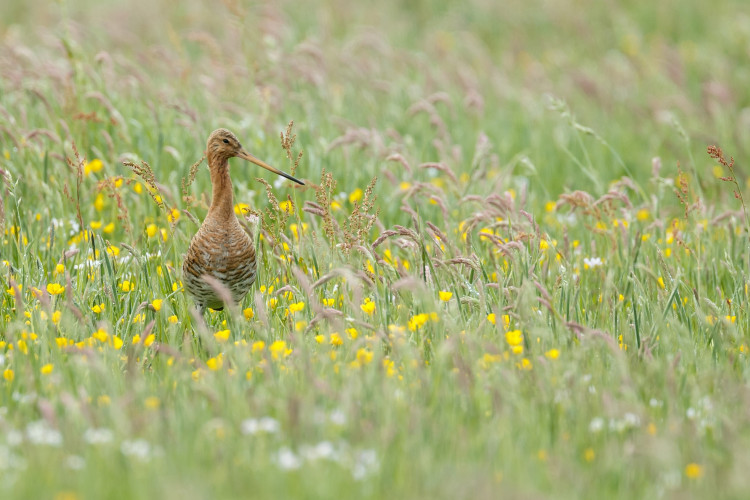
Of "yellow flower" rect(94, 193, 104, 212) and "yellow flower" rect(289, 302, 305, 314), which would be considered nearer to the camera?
"yellow flower" rect(289, 302, 305, 314)

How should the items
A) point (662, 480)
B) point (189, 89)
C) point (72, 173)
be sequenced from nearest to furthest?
point (662, 480), point (72, 173), point (189, 89)

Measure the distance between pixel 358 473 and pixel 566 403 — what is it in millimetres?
942

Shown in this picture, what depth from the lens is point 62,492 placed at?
294cm

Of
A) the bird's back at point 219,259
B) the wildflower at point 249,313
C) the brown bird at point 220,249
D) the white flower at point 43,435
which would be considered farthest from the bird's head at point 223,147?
the white flower at point 43,435

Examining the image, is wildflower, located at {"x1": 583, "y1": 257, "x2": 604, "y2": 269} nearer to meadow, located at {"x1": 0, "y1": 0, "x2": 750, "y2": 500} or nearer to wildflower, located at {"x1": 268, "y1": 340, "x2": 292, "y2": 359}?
meadow, located at {"x1": 0, "y1": 0, "x2": 750, "y2": 500}

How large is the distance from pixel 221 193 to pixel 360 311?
1.29 m

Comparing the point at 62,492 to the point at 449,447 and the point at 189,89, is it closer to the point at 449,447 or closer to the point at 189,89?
the point at 449,447

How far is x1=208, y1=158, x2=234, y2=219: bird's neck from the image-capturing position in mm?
4852

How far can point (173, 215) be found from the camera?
17.8ft

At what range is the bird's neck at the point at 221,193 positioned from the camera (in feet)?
15.9

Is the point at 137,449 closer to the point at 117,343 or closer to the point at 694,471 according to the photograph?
the point at 117,343

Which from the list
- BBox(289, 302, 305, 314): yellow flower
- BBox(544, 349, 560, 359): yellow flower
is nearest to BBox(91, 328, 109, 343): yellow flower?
BBox(289, 302, 305, 314): yellow flower

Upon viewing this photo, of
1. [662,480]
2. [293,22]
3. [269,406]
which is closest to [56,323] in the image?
[269,406]

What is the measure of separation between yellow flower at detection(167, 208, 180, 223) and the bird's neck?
1.51ft
